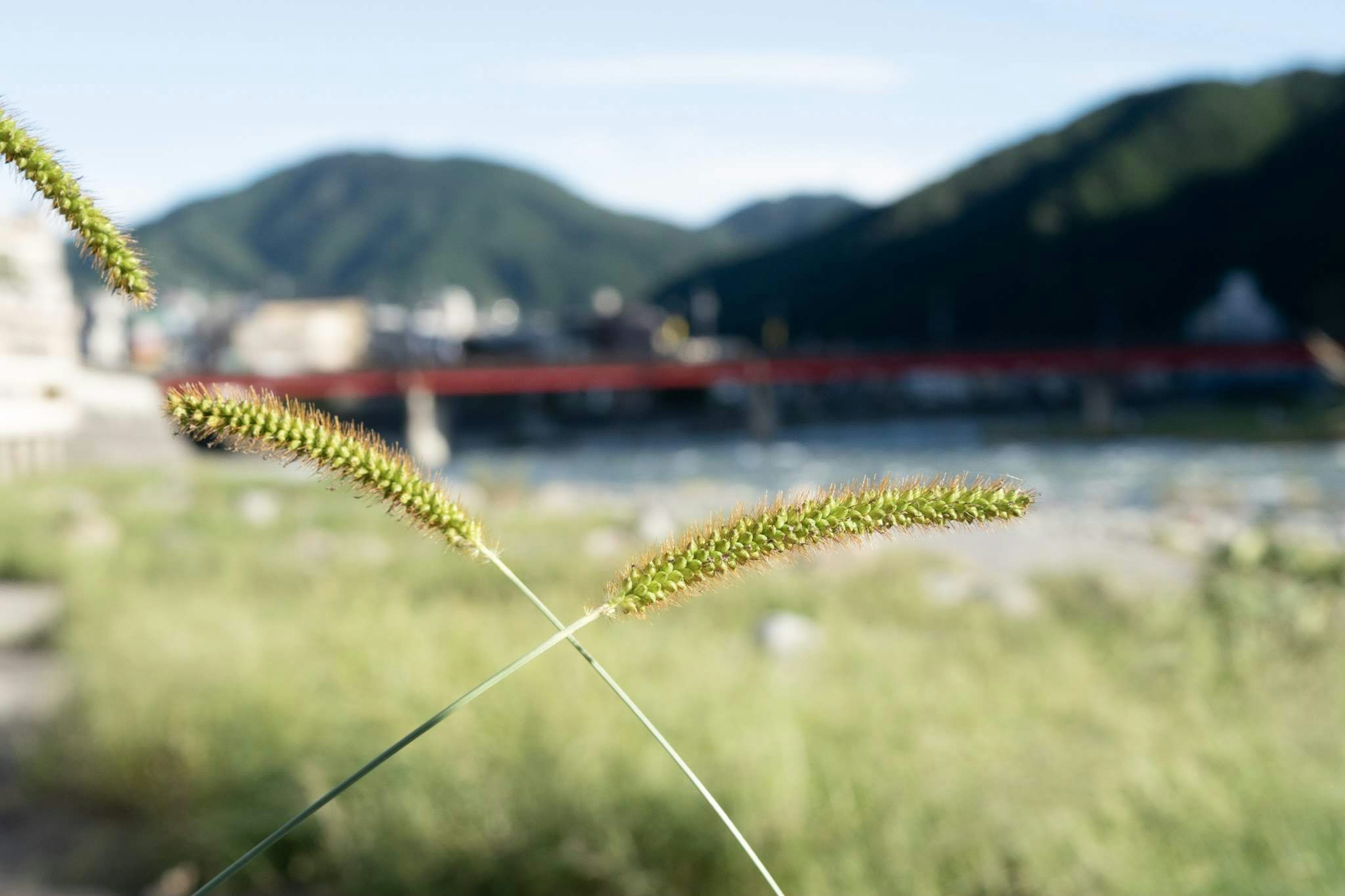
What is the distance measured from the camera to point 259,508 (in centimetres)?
2389

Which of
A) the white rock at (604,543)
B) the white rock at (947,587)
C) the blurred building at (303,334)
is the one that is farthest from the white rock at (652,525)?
the blurred building at (303,334)

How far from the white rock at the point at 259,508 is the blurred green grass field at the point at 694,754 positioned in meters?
9.64

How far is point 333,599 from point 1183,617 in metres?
7.25

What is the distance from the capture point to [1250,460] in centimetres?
5534

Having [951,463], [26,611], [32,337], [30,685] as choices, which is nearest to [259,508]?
[26,611]

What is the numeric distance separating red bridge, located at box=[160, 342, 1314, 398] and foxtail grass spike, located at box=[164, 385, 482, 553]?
68.0 meters

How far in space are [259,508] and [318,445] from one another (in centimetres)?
2385

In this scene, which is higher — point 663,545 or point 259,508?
point 663,545

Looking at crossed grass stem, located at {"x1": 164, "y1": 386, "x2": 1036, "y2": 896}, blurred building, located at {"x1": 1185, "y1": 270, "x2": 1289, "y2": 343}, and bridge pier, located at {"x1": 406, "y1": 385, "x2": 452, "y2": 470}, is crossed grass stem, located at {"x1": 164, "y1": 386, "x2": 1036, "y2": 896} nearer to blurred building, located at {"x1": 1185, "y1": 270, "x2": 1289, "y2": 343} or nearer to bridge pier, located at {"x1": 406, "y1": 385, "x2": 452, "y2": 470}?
bridge pier, located at {"x1": 406, "y1": 385, "x2": 452, "y2": 470}

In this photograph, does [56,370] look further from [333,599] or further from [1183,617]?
[1183,617]

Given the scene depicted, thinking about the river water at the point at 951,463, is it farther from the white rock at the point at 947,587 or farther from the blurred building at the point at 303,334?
the blurred building at the point at 303,334

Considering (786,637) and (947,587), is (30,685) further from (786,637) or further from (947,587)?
(947,587)

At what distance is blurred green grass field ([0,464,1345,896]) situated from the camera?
5.50m

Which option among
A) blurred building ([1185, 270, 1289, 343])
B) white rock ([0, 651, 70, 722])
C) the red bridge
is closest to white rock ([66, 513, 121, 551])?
white rock ([0, 651, 70, 722])
